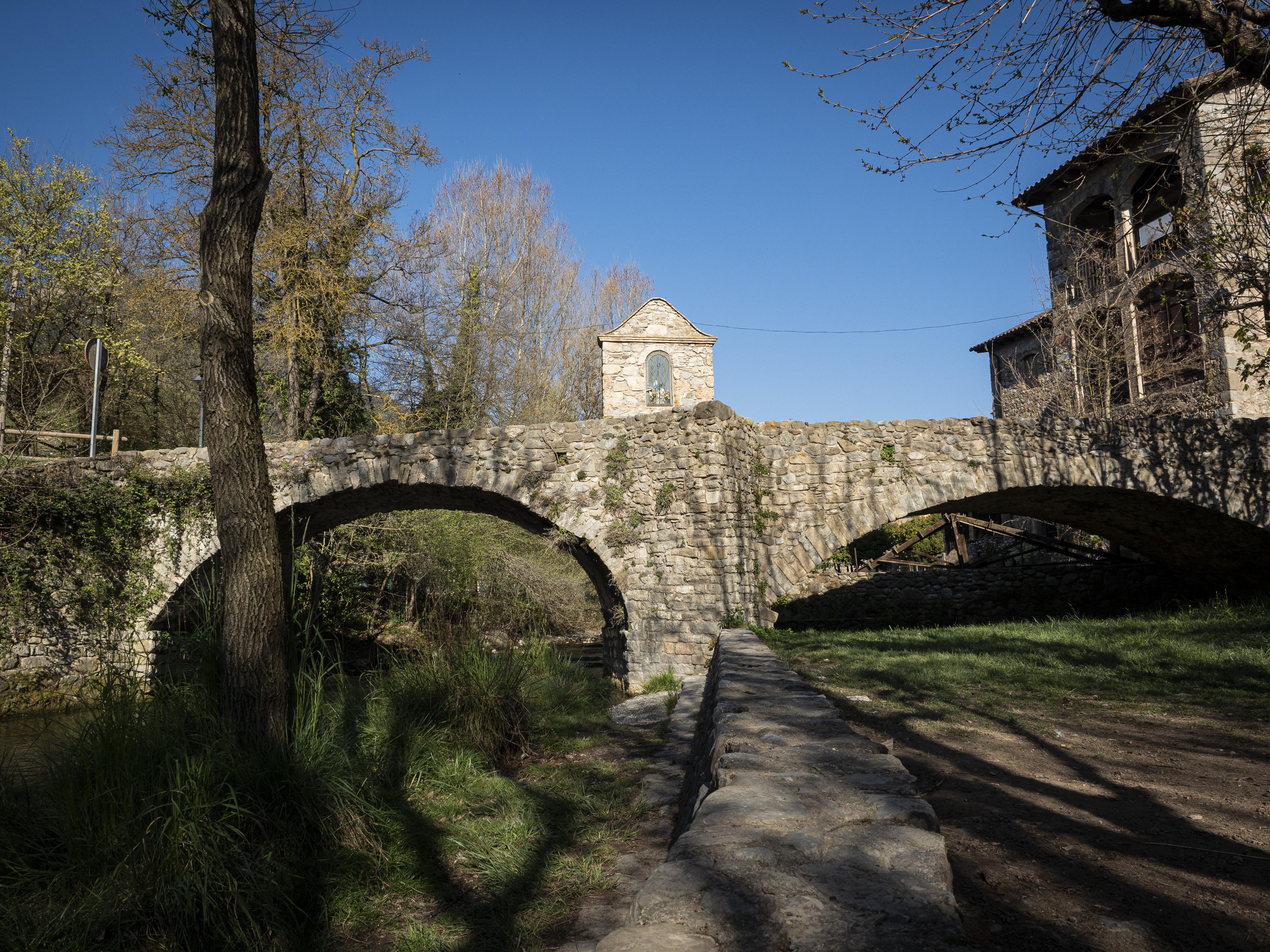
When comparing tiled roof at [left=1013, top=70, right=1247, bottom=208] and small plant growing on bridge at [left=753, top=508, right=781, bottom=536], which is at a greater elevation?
tiled roof at [left=1013, top=70, right=1247, bottom=208]

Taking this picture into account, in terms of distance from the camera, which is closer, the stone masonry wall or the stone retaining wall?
the stone retaining wall

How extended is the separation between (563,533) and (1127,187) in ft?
45.2

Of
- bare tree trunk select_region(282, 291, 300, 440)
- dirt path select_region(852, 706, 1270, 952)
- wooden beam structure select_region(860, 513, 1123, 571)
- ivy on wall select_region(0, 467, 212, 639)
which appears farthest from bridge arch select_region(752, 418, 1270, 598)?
bare tree trunk select_region(282, 291, 300, 440)

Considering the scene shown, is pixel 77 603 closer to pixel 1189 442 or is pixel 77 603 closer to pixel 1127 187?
pixel 1189 442

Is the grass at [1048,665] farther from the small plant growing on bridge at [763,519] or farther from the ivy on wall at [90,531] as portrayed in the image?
the ivy on wall at [90,531]

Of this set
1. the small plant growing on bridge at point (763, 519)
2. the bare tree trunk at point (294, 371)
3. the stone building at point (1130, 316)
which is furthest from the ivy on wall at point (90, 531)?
the stone building at point (1130, 316)

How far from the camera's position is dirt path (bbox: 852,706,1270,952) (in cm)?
184

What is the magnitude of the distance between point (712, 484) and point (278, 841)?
696 cm

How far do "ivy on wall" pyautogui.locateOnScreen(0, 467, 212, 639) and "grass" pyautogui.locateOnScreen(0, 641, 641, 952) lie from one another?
7502 millimetres

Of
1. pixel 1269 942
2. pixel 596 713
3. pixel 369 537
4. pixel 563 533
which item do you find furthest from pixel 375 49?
pixel 1269 942

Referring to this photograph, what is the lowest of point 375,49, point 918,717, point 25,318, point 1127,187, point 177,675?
point 918,717

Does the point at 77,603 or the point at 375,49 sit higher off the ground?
the point at 375,49

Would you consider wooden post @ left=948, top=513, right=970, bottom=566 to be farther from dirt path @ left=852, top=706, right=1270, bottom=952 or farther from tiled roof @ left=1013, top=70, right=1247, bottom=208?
dirt path @ left=852, top=706, right=1270, bottom=952

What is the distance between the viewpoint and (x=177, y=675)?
369cm
